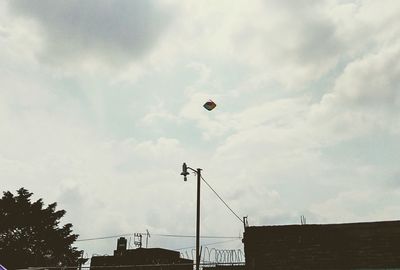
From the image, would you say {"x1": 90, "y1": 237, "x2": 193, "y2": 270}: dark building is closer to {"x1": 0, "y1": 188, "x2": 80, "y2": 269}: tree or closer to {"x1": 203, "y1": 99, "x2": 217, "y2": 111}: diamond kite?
{"x1": 0, "y1": 188, "x2": 80, "y2": 269}: tree

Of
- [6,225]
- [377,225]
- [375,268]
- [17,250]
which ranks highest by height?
Result: [6,225]

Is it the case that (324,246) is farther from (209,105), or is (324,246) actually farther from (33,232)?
(33,232)

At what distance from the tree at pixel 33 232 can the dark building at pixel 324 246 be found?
120 ft

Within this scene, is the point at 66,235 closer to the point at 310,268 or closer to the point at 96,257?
the point at 96,257

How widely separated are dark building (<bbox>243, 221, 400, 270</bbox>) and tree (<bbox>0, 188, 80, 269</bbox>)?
120 ft

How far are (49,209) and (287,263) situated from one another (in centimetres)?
4296

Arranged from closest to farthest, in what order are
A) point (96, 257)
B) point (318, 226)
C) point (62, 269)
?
point (318, 226)
point (62, 269)
point (96, 257)

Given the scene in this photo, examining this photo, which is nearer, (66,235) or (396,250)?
(396,250)

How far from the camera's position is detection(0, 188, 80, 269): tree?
47.5m

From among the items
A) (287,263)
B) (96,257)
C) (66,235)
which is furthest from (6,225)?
(287,263)

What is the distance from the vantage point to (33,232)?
50.0 metres

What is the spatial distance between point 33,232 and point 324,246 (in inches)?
1701

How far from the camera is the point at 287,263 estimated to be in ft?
53.8

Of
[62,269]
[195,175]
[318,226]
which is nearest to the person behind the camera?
[318,226]
